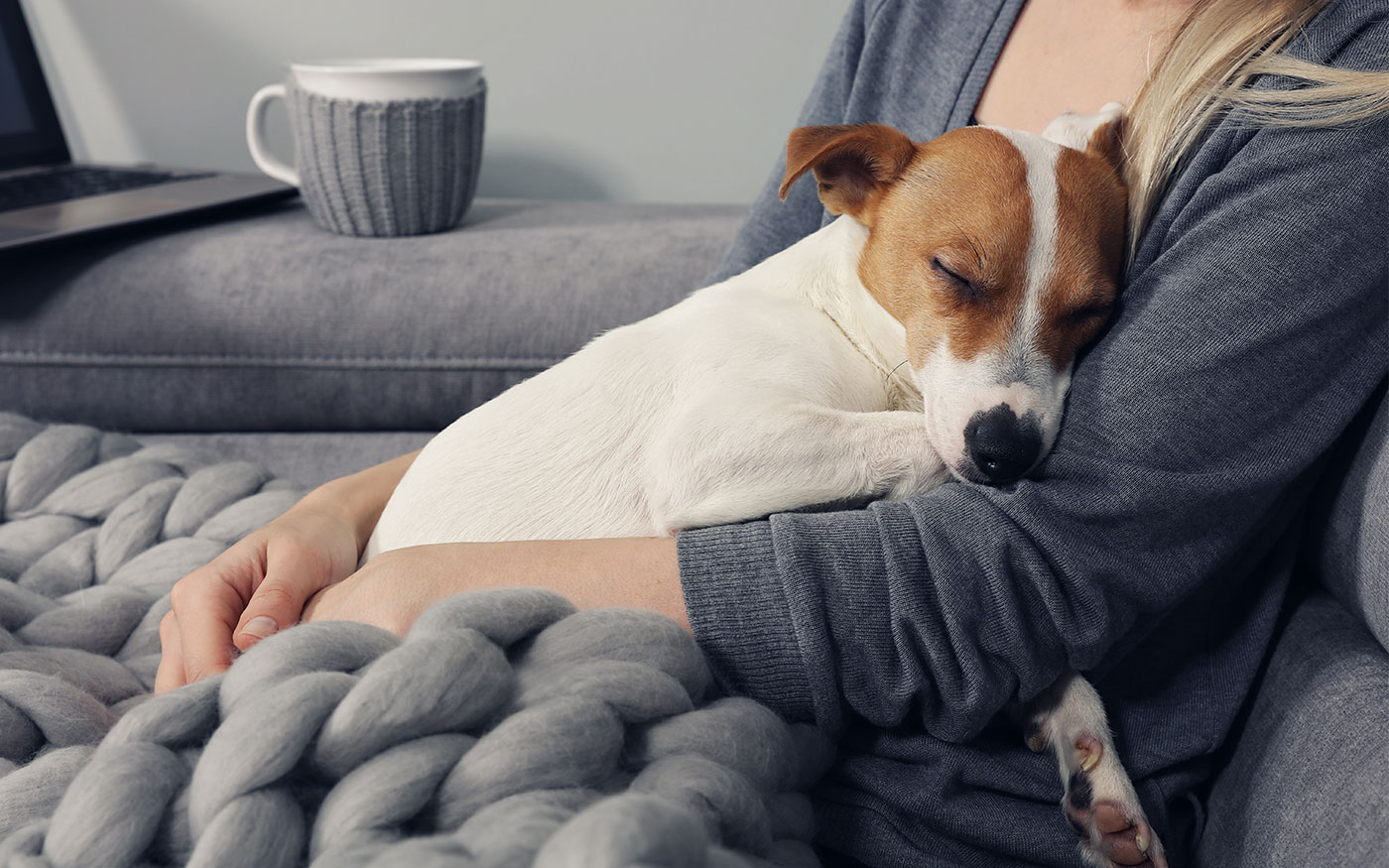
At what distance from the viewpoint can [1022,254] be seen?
33.1 inches

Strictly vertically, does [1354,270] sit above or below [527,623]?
above

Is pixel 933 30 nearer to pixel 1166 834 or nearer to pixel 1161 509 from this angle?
pixel 1161 509

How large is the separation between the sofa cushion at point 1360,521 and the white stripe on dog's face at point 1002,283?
0.22 m

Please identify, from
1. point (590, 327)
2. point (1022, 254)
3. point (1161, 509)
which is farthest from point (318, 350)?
point (1161, 509)

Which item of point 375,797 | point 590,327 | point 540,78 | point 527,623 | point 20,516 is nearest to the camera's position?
point 375,797

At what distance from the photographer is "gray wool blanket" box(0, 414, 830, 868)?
1.65 feet

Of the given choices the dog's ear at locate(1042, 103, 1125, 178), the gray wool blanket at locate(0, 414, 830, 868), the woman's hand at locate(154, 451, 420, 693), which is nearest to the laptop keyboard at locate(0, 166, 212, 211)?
the woman's hand at locate(154, 451, 420, 693)

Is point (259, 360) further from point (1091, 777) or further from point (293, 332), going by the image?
point (1091, 777)

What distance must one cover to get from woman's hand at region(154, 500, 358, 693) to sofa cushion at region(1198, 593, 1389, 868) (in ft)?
2.51

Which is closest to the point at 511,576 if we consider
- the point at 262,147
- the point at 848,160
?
the point at 848,160

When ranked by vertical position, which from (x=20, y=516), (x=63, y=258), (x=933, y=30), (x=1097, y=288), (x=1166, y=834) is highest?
(x=933, y=30)

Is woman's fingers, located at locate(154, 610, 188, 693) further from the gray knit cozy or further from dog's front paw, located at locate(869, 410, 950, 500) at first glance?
the gray knit cozy

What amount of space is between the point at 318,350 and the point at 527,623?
41.0 inches

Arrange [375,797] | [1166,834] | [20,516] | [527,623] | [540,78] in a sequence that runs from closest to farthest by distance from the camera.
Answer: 1. [375,797]
2. [527,623]
3. [1166,834]
4. [20,516]
5. [540,78]
